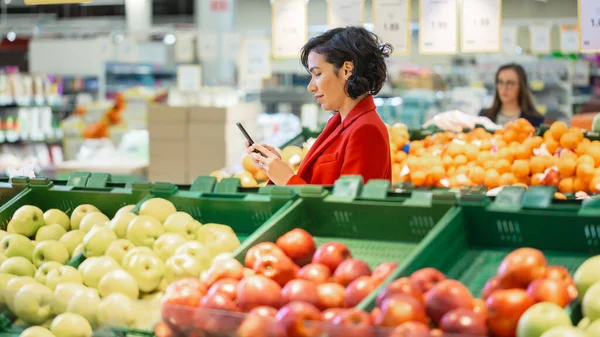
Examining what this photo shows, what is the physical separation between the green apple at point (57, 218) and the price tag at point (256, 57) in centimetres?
575

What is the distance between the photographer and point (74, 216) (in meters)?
2.79

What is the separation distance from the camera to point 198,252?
2.26m

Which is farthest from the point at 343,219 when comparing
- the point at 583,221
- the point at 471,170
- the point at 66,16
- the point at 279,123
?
the point at 66,16

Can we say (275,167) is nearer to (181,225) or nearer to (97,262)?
(181,225)

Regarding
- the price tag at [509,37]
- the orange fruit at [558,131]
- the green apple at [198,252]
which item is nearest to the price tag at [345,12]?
the orange fruit at [558,131]

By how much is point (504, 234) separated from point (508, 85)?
4.68m

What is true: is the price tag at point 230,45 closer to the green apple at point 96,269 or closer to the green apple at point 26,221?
the green apple at point 26,221

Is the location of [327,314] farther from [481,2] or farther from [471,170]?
[481,2]

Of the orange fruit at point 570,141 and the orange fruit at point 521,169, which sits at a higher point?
the orange fruit at point 570,141

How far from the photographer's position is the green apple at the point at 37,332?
1.96 m

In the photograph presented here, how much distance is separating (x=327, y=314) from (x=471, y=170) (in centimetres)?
297

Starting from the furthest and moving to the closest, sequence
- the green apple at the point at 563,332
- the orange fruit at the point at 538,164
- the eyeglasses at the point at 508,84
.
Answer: the eyeglasses at the point at 508,84 → the orange fruit at the point at 538,164 → the green apple at the point at 563,332

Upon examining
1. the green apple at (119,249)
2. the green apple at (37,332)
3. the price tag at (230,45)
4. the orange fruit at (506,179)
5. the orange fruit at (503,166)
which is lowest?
the green apple at (37,332)

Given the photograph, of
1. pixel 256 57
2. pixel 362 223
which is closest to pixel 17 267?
pixel 362 223
